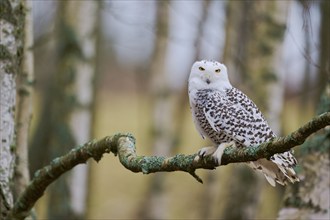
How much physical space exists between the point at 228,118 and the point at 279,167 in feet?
1.81

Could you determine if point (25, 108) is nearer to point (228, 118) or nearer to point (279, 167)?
point (228, 118)

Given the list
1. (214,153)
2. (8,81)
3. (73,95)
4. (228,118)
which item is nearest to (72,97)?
(73,95)

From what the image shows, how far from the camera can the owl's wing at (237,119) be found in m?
4.92

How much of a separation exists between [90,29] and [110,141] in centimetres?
479

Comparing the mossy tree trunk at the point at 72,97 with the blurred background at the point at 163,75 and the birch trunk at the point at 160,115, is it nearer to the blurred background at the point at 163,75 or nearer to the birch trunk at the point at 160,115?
the blurred background at the point at 163,75

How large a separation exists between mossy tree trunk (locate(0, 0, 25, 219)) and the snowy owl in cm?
132

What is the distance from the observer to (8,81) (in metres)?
5.17

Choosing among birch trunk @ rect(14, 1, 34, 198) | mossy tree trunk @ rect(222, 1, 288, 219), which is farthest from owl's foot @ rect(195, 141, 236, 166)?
mossy tree trunk @ rect(222, 1, 288, 219)

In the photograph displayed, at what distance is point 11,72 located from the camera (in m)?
5.20

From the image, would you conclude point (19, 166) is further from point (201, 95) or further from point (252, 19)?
point (252, 19)

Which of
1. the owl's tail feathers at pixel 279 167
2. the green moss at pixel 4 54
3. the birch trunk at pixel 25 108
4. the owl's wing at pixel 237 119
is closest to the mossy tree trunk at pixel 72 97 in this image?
the birch trunk at pixel 25 108

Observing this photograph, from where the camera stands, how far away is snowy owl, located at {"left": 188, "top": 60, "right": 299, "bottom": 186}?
15.9ft

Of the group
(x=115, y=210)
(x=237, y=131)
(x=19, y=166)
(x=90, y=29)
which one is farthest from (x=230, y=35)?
(x=115, y=210)

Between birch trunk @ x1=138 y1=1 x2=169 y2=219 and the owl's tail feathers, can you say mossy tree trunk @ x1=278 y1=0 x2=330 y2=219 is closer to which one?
the owl's tail feathers
